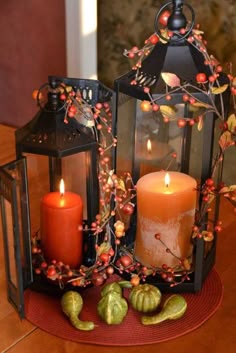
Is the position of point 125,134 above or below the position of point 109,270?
above

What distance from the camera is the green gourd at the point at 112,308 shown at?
76 cm

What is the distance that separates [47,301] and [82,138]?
0.79 ft

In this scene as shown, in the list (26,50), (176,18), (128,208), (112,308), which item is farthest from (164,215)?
(26,50)

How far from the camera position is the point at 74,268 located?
845mm

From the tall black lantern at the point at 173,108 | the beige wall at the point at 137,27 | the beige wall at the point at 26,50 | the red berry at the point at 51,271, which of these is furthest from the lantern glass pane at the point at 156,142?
the beige wall at the point at 26,50

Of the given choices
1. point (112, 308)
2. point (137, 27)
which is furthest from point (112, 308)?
point (137, 27)

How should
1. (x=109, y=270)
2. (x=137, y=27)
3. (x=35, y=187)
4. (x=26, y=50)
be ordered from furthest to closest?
(x=26, y=50) < (x=137, y=27) < (x=35, y=187) < (x=109, y=270)

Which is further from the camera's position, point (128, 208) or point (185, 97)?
point (128, 208)

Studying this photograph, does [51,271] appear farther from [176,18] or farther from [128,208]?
[176,18]

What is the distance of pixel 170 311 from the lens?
2.55 feet

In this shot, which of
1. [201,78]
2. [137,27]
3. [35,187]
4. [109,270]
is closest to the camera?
[201,78]

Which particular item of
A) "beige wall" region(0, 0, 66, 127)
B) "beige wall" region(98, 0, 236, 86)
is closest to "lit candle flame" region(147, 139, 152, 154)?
"beige wall" region(98, 0, 236, 86)

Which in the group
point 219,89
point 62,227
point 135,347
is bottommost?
point 135,347

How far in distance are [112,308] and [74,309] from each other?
5cm
